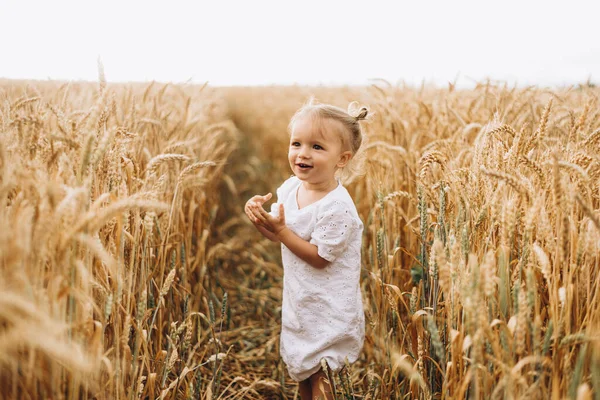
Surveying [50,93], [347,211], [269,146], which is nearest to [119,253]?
[347,211]

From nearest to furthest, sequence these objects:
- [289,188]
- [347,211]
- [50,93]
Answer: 1. [347,211]
2. [289,188]
3. [50,93]

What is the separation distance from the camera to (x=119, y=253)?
149 centimetres

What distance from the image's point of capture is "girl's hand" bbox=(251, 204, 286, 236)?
186cm

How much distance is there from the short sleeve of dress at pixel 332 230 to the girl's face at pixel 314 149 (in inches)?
5.7

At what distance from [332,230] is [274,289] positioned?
210cm

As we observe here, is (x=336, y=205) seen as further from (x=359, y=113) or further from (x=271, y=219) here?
(x=359, y=113)

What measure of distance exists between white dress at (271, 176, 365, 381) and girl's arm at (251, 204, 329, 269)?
1.6 inches

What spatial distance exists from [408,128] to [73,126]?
2.24m

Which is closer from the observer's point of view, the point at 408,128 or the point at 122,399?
the point at 122,399

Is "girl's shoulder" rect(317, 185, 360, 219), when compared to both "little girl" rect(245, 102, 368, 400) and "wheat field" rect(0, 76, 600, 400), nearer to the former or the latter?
"little girl" rect(245, 102, 368, 400)

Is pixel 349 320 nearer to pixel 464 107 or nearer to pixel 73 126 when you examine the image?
pixel 73 126

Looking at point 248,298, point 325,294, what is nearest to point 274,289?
point 248,298

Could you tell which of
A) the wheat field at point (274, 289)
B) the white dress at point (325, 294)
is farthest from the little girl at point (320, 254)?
the wheat field at point (274, 289)

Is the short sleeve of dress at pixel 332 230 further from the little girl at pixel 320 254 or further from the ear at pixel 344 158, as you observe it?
the ear at pixel 344 158
